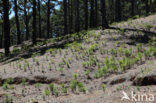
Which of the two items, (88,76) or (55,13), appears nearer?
(88,76)

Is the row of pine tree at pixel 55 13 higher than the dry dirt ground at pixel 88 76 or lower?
higher

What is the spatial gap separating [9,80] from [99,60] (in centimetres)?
421

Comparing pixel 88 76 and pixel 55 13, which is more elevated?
pixel 55 13

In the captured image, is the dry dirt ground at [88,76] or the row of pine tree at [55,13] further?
the row of pine tree at [55,13]

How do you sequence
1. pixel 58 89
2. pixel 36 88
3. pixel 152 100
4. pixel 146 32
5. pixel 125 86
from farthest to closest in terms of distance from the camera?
pixel 146 32, pixel 36 88, pixel 58 89, pixel 125 86, pixel 152 100

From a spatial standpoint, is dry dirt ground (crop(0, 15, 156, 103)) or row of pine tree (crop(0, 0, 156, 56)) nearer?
dry dirt ground (crop(0, 15, 156, 103))

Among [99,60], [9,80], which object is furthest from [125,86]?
[9,80]

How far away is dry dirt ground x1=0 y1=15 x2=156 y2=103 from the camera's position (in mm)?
4754

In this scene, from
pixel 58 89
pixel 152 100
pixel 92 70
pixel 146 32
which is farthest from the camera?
pixel 146 32

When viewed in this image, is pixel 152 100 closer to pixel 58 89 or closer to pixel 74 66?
pixel 58 89

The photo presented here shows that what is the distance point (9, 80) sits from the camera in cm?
736

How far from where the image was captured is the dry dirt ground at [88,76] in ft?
15.6

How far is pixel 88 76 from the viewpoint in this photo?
679 cm

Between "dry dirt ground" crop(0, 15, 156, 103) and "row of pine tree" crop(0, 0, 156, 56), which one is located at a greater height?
"row of pine tree" crop(0, 0, 156, 56)
